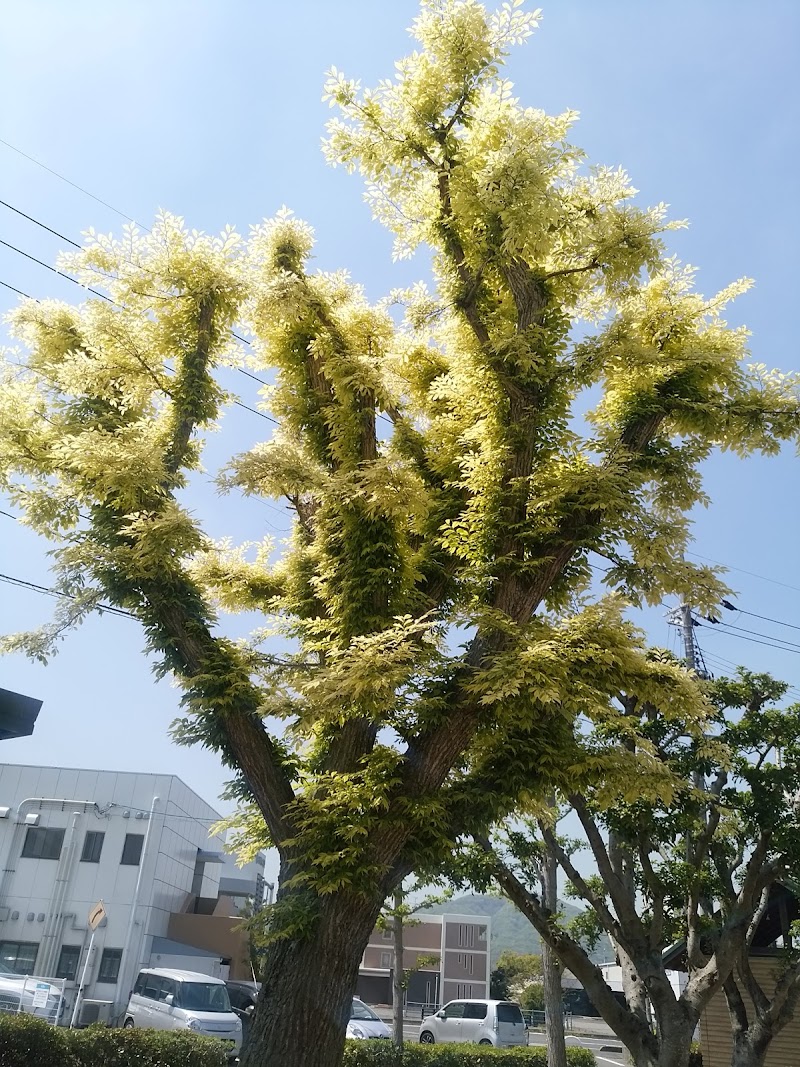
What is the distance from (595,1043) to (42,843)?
91.0 feet

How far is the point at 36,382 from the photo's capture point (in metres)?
9.65

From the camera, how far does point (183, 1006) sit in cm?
1599

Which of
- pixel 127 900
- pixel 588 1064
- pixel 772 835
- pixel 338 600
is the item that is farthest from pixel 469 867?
pixel 127 900

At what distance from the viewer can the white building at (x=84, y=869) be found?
78.1 ft

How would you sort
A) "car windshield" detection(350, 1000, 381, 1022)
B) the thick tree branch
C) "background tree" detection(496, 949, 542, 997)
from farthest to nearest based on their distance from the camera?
"background tree" detection(496, 949, 542, 997) → "car windshield" detection(350, 1000, 381, 1022) → the thick tree branch

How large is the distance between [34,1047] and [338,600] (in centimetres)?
670

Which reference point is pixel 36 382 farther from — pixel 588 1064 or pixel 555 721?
pixel 588 1064

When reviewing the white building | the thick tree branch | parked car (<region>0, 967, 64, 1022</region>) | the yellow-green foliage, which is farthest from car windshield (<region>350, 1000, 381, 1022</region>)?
the yellow-green foliage

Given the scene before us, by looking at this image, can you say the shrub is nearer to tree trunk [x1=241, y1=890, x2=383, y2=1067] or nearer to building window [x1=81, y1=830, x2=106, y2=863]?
tree trunk [x1=241, y1=890, x2=383, y2=1067]

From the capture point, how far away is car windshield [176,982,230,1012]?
16.1 metres

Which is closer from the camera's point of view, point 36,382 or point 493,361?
point 493,361

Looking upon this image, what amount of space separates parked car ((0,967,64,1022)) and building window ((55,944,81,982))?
728cm

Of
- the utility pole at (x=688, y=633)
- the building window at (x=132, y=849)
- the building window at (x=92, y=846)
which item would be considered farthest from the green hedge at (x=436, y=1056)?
the building window at (x=92, y=846)

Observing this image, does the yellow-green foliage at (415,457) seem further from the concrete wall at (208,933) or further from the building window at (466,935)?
the building window at (466,935)
